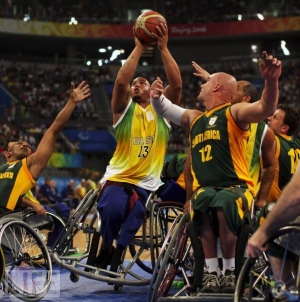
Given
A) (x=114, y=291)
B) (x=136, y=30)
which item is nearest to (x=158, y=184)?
A: (x=114, y=291)

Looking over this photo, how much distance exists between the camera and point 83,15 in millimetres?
35781

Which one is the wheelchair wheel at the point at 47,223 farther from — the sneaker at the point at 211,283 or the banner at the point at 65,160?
the banner at the point at 65,160

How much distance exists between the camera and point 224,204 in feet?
13.6

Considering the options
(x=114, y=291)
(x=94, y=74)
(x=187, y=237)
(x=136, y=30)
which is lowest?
(x=114, y=291)

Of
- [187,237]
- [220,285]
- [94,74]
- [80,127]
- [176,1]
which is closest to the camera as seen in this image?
[220,285]

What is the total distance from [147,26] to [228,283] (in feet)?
8.19

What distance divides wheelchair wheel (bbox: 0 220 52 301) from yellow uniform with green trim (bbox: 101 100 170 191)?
90 centimetres

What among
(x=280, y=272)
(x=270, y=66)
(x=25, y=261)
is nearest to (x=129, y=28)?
(x=25, y=261)

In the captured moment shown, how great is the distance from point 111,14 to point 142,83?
30.8 m

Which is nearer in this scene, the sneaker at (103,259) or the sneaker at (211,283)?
the sneaker at (211,283)

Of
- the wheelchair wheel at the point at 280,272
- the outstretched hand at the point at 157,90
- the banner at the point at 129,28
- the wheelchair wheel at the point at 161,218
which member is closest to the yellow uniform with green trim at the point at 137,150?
the wheelchair wheel at the point at 161,218

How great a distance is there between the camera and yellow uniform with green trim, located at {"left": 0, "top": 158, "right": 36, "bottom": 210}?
6074mm

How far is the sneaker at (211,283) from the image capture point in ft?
13.4

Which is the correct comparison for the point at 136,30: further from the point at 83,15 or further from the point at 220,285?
the point at 83,15
